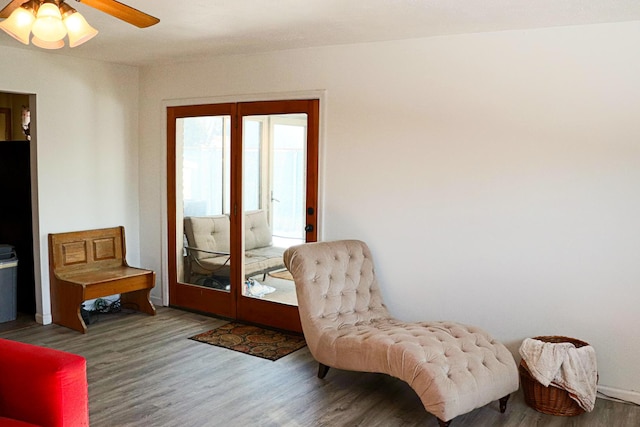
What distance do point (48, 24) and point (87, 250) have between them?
327cm

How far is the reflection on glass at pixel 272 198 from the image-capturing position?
479 cm

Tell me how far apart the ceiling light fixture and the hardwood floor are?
204 cm

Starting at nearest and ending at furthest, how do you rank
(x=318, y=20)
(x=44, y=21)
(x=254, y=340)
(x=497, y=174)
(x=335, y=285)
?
(x=44, y=21)
(x=318, y=20)
(x=497, y=174)
(x=335, y=285)
(x=254, y=340)

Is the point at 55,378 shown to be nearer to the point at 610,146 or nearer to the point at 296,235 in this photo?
the point at 296,235

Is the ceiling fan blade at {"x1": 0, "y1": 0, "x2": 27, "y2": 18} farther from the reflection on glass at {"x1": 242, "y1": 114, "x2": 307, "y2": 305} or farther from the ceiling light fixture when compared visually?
the reflection on glass at {"x1": 242, "y1": 114, "x2": 307, "y2": 305}

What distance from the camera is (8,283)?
5043mm

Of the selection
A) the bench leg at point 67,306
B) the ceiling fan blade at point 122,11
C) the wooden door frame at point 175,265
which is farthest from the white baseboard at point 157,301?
the ceiling fan blade at point 122,11

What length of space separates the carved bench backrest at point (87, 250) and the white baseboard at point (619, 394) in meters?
4.17

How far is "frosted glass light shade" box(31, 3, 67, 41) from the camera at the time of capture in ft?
7.84

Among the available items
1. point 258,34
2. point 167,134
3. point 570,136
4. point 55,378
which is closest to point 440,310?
point 570,136

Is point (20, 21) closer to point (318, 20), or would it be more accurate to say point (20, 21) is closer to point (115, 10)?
point (115, 10)

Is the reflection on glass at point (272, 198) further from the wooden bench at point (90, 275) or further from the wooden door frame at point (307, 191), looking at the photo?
the wooden bench at point (90, 275)

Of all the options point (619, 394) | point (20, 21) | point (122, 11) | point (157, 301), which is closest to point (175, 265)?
point (157, 301)

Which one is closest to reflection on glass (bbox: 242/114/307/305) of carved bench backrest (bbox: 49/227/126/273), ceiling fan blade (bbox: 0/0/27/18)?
carved bench backrest (bbox: 49/227/126/273)
